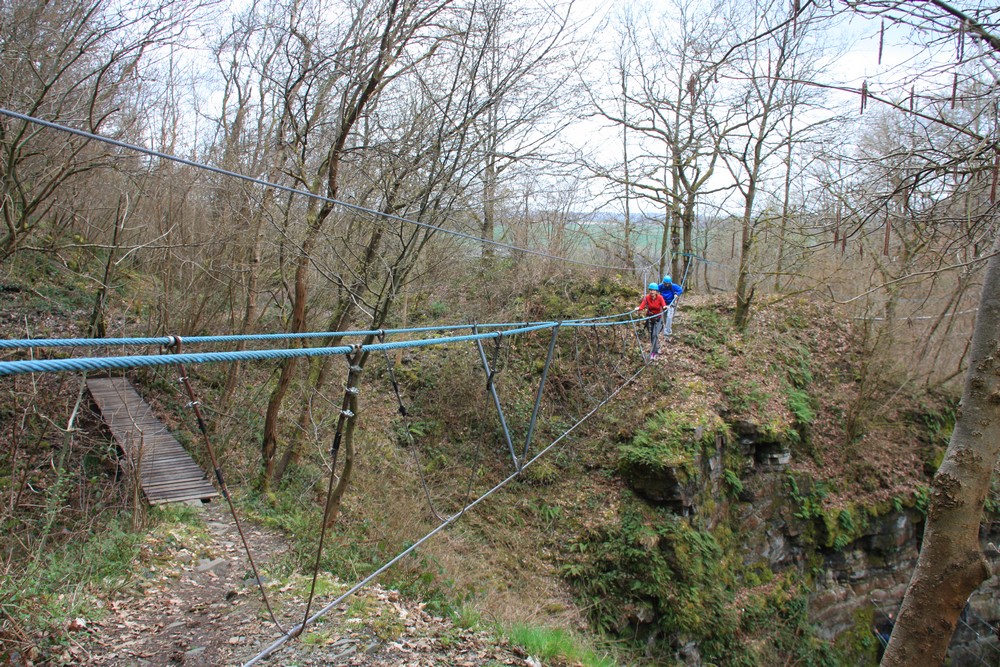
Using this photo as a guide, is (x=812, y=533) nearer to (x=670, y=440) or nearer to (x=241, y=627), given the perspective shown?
(x=670, y=440)

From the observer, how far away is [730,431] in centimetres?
935

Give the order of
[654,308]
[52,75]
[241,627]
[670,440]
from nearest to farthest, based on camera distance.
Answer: [241,627]
[52,75]
[670,440]
[654,308]

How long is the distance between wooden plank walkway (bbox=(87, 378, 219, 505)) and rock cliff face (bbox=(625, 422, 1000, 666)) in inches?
220

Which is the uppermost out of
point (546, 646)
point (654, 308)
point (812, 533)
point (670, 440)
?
point (654, 308)

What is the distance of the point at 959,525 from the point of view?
3.85m

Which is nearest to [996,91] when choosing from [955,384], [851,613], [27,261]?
[851,613]

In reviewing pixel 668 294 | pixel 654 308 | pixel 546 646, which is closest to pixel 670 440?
pixel 654 308

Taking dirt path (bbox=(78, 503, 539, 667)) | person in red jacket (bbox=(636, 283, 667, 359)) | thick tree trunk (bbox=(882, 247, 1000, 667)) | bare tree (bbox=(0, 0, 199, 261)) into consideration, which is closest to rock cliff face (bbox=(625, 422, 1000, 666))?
person in red jacket (bbox=(636, 283, 667, 359))

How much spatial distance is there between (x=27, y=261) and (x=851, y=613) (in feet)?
45.4

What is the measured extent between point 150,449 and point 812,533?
914cm

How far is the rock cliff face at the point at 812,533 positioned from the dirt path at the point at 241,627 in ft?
16.5

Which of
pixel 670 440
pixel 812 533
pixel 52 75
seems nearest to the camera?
pixel 52 75

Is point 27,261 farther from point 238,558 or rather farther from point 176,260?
point 238,558

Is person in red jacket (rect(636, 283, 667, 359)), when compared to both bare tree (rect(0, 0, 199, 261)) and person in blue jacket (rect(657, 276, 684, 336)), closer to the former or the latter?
person in blue jacket (rect(657, 276, 684, 336))
